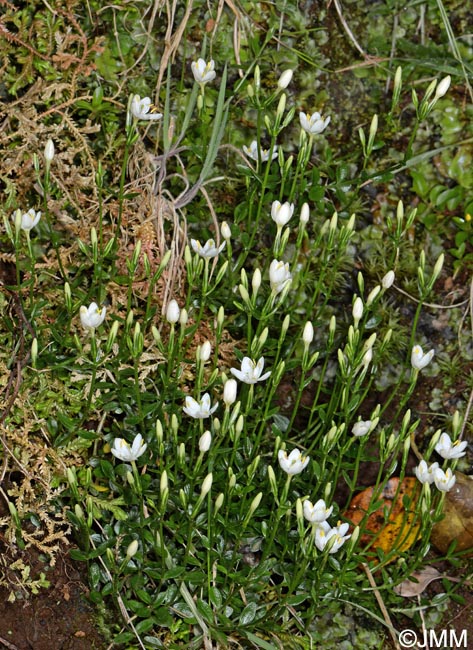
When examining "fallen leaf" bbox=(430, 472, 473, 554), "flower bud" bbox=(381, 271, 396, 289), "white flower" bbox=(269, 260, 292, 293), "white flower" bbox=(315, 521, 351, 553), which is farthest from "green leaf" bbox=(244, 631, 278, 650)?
"flower bud" bbox=(381, 271, 396, 289)

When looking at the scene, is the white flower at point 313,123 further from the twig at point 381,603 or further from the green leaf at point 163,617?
the green leaf at point 163,617

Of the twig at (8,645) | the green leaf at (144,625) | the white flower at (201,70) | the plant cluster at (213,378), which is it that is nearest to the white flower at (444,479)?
the plant cluster at (213,378)

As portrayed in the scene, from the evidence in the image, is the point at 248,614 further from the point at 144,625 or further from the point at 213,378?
the point at 213,378

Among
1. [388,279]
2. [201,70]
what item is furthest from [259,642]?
[201,70]

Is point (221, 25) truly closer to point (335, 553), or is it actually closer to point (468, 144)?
point (468, 144)

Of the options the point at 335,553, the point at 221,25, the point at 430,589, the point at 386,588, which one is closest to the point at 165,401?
the point at 335,553
